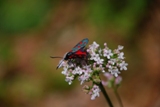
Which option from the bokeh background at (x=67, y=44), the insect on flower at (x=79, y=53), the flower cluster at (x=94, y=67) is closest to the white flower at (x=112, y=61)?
the flower cluster at (x=94, y=67)

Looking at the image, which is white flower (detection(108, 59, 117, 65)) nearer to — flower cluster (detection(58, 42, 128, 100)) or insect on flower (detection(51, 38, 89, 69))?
flower cluster (detection(58, 42, 128, 100))

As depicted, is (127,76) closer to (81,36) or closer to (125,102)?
(125,102)

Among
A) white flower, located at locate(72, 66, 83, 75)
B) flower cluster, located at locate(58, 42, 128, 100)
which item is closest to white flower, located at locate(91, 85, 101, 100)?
flower cluster, located at locate(58, 42, 128, 100)

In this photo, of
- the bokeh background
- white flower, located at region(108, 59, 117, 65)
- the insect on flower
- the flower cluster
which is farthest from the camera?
the bokeh background

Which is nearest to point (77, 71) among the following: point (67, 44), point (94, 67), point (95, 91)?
point (94, 67)

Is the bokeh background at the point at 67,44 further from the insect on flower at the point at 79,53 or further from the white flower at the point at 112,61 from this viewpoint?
the insect on flower at the point at 79,53

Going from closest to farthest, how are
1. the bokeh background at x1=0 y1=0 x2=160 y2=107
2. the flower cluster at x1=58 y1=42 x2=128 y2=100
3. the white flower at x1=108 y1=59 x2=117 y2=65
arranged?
the flower cluster at x1=58 y1=42 x2=128 y2=100, the white flower at x1=108 y1=59 x2=117 y2=65, the bokeh background at x1=0 y1=0 x2=160 y2=107
